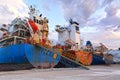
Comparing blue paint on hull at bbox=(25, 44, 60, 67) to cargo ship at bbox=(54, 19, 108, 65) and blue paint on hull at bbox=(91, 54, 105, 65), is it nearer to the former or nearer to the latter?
cargo ship at bbox=(54, 19, 108, 65)

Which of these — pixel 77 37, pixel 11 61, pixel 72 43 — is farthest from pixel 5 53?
pixel 77 37

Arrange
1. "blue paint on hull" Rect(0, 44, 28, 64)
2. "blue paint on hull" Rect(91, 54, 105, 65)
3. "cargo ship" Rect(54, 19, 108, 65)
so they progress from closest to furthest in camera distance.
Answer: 1. "blue paint on hull" Rect(0, 44, 28, 64)
2. "cargo ship" Rect(54, 19, 108, 65)
3. "blue paint on hull" Rect(91, 54, 105, 65)

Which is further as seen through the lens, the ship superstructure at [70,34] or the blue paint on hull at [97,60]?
the blue paint on hull at [97,60]

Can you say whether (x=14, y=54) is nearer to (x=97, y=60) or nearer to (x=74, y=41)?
(x=74, y=41)

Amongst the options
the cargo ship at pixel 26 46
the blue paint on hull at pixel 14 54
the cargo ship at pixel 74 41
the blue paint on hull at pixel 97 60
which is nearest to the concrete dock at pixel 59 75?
the blue paint on hull at pixel 14 54

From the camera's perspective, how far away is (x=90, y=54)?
119 feet

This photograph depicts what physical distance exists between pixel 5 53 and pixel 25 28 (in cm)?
462

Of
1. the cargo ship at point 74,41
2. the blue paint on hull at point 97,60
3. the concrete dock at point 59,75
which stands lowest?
the concrete dock at point 59,75

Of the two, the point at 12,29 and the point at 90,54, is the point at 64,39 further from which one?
the point at 12,29

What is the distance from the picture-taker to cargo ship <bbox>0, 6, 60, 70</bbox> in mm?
22156

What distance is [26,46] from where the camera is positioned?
21.9 meters

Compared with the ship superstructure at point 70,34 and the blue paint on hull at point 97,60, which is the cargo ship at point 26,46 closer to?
the ship superstructure at point 70,34

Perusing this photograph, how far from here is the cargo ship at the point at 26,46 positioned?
22.2 m

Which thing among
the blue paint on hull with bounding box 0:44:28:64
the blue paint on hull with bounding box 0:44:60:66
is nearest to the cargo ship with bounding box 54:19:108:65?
the blue paint on hull with bounding box 0:44:60:66
